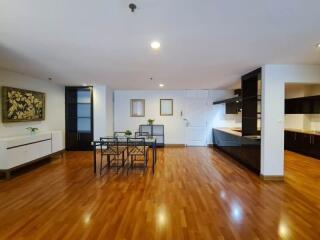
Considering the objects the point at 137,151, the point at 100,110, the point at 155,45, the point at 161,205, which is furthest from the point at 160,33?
the point at 100,110

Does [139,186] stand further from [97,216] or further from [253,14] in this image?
[253,14]

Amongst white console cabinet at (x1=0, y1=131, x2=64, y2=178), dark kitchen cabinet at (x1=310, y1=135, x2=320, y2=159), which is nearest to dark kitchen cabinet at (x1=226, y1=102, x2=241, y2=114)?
dark kitchen cabinet at (x1=310, y1=135, x2=320, y2=159)

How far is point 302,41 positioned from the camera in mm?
2842

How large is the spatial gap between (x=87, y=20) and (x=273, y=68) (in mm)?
3635

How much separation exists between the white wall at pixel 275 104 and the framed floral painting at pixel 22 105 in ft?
19.0

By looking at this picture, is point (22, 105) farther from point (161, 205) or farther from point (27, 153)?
point (161, 205)

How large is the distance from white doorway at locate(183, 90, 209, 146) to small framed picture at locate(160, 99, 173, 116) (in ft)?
1.92

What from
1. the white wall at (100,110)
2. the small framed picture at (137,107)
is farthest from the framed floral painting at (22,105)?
the small framed picture at (137,107)

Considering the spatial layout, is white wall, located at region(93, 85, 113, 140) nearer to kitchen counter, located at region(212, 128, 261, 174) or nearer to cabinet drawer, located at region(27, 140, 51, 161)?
cabinet drawer, located at region(27, 140, 51, 161)

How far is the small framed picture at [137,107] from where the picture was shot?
8484mm

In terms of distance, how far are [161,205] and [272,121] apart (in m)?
2.84

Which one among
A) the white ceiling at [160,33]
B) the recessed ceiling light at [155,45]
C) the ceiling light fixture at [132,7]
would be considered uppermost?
the white ceiling at [160,33]

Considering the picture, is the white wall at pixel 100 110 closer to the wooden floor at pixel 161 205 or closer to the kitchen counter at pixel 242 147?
the wooden floor at pixel 161 205

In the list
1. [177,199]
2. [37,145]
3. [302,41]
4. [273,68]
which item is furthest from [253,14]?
[37,145]
